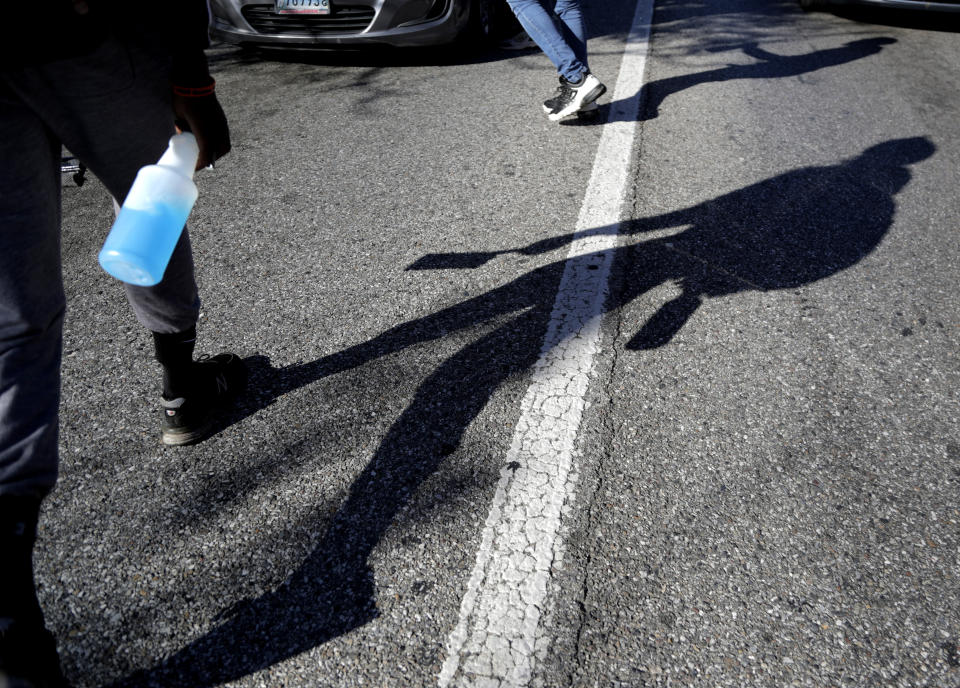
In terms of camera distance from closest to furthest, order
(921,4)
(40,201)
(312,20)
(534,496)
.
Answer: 1. (40,201)
2. (534,496)
3. (312,20)
4. (921,4)

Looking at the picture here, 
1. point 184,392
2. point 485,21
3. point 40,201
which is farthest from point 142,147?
point 485,21

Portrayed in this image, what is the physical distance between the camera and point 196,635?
1.52m

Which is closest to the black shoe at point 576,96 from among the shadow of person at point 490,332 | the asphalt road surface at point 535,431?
the asphalt road surface at point 535,431

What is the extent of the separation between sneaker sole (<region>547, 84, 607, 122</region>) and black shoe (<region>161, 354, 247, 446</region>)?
9.91ft

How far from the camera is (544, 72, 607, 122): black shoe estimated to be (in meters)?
4.37

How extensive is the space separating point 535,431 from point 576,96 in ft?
9.86

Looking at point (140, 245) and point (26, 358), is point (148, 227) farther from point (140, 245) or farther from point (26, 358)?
point (26, 358)

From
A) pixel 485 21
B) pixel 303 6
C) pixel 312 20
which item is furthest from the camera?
pixel 485 21

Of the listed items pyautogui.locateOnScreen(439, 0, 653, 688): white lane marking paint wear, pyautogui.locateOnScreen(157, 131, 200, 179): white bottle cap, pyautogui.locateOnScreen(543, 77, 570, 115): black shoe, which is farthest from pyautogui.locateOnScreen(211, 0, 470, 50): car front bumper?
pyautogui.locateOnScreen(157, 131, 200, 179): white bottle cap

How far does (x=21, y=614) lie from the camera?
1312 millimetres

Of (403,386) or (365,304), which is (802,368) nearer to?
(403,386)

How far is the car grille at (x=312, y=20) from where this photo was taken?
17.6 ft

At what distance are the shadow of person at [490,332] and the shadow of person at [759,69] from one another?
4.50 feet

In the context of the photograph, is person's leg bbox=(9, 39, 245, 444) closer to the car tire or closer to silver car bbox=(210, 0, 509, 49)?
silver car bbox=(210, 0, 509, 49)
